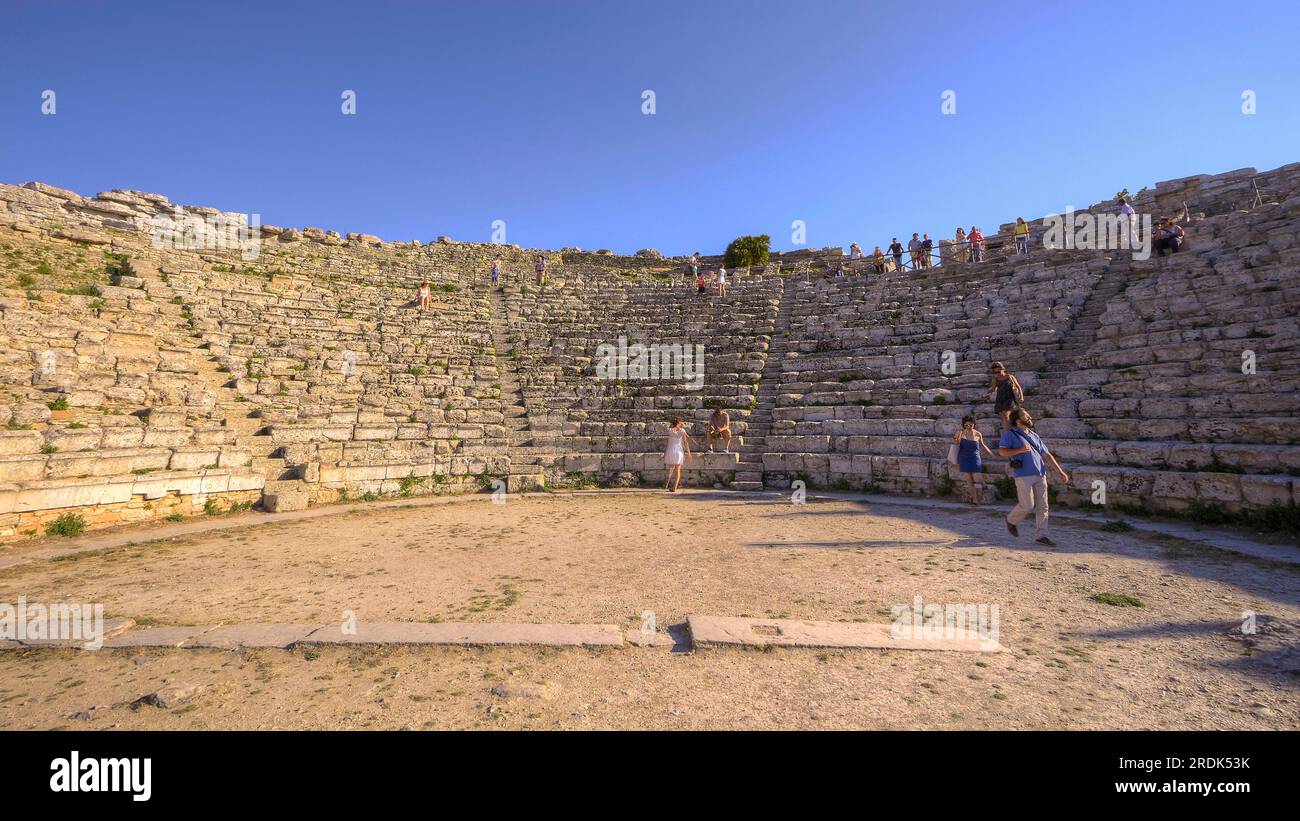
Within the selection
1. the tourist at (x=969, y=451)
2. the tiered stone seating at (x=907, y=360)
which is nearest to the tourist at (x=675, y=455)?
the tiered stone seating at (x=907, y=360)

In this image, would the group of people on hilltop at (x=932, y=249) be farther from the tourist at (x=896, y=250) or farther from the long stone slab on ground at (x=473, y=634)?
the long stone slab on ground at (x=473, y=634)

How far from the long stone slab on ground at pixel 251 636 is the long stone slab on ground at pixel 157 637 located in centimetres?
9

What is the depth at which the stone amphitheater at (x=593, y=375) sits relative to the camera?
768cm

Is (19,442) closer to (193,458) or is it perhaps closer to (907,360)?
(193,458)

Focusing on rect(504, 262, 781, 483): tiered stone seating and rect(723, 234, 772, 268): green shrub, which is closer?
rect(504, 262, 781, 483): tiered stone seating

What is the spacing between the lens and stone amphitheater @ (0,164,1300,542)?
7.68 m

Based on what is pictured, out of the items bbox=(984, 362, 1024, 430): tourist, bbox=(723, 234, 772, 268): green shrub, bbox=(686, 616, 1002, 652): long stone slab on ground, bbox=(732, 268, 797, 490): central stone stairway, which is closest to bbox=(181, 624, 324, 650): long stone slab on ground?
bbox=(686, 616, 1002, 652): long stone slab on ground

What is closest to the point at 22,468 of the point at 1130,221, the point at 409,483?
the point at 409,483

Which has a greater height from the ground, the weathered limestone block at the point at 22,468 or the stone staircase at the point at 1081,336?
the stone staircase at the point at 1081,336

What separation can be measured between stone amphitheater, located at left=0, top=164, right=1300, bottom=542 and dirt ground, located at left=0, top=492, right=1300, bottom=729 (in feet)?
6.95

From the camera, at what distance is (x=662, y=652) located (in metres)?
3.52

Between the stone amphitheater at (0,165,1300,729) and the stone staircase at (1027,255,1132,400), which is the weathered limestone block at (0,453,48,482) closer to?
the stone amphitheater at (0,165,1300,729)

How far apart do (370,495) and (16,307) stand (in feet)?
29.5

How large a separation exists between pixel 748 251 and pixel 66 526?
28497mm
